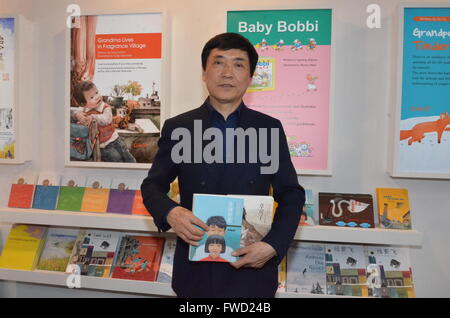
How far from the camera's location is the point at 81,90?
2.46 meters

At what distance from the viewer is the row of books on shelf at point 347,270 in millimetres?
2160

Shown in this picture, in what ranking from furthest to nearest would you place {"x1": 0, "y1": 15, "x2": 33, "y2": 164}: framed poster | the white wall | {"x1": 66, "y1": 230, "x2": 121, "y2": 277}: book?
{"x1": 0, "y1": 15, "x2": 33, "y2": 164}: framed poster
{"x1": 66, "y1": 230, "x2": 121, "y2": 277}: book
the white wall

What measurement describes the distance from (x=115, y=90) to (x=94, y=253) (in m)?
1.08

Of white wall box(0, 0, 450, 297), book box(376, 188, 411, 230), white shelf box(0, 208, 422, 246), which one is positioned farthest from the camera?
white wall box(0, 0, 450, 297)

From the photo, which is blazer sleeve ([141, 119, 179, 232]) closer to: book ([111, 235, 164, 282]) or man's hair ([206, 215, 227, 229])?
man's hair ([206, 215, 227, 229])

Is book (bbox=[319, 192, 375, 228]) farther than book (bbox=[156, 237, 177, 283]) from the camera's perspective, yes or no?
No

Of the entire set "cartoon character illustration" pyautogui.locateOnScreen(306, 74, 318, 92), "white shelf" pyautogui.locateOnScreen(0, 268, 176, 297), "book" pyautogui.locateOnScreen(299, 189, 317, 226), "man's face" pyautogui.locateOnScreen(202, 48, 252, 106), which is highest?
"cartoon character illustration" pyautogui.locateOnScreen(306, 74, 318, 92)

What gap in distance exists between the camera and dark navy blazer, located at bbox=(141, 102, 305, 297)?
134 cm

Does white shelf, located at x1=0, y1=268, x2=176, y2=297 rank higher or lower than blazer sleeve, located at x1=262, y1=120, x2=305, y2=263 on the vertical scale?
lower

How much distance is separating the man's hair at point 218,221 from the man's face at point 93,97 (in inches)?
60.7

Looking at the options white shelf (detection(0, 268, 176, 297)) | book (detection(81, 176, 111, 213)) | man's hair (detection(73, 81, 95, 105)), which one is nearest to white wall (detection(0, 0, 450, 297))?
man's hair (detection(73, 81, 95, 105))

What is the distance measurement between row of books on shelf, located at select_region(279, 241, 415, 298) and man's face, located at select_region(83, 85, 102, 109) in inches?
62.2

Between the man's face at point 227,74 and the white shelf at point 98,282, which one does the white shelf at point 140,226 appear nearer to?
the white shelf at point 98,282

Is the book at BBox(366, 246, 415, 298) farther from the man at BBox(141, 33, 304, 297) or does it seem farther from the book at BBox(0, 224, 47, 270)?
the book at BBox(0, 224, 47, 270)
